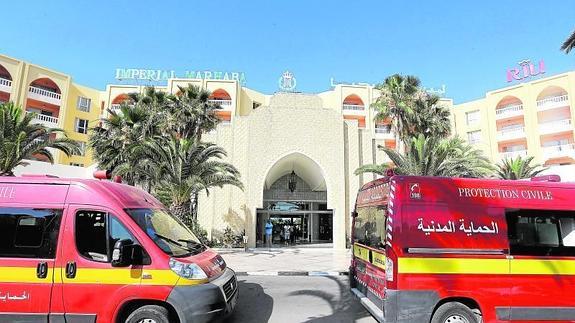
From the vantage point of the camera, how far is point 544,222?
18.9 feet

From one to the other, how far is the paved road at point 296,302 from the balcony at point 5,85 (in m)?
37.1

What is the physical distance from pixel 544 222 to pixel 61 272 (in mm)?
6864

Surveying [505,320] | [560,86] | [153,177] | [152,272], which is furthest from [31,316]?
[560,86]

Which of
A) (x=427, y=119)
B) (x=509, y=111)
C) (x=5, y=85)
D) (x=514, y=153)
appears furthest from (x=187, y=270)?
(x=509, y=111)

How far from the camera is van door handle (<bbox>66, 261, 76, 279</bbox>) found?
16.1ft

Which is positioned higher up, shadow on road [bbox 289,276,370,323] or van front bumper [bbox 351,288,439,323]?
van front bumper [bbox 351,288,439,323]

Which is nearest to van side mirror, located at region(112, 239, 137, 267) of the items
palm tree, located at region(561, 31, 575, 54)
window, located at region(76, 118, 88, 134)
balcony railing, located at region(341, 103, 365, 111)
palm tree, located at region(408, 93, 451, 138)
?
palm tree, located at region(561, 31, 575, 54)

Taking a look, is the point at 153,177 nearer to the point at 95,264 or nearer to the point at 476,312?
the point at 95,264

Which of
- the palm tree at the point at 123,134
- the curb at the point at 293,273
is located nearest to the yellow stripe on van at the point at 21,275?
the curb at the point at 293,273

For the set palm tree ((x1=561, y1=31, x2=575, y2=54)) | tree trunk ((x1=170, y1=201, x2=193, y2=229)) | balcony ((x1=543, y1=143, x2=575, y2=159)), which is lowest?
tree trunk ((x1=170, y1=201, x2=193, y2=229))

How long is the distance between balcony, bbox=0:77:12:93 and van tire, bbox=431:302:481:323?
141ft

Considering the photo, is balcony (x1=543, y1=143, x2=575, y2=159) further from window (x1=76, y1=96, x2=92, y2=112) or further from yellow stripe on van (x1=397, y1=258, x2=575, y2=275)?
window (x1=76, y1=96, x2=92, y2=112)

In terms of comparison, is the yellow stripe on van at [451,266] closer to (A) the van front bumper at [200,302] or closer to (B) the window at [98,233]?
(A) the van front bumper at [200,302]

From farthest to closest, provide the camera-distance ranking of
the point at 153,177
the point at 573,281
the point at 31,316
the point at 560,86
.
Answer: the point at 560,86, the point at 153,177, the point at 573,281, the point at 31,316
